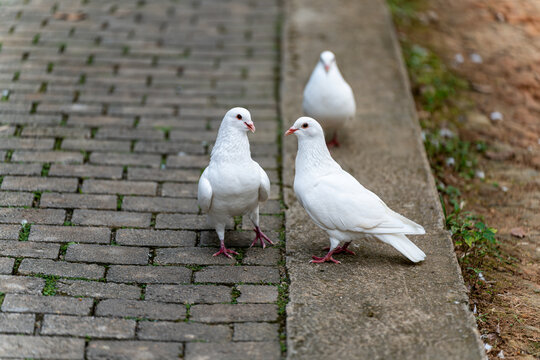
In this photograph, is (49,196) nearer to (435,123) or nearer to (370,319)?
(370,319)

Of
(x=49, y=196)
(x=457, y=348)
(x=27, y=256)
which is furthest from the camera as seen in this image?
(x=49, y=196)

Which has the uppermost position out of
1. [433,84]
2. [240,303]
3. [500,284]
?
[240,303]

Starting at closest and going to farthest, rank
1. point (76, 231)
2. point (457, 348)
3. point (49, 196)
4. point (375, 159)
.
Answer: point (457, 348) < point (76, 231) < point (49, 196) < point (375, 159)

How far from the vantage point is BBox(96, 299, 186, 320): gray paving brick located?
10.2 ft

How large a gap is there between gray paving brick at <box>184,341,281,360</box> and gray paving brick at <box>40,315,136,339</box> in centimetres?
31

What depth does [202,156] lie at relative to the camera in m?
4.71

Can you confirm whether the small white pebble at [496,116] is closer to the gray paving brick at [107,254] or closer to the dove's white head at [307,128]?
the dove's white head at [307,128]

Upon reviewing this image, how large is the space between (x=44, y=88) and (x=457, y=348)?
156 inches

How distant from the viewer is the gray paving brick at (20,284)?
10.6 ft

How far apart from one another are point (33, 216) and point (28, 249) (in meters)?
0.36

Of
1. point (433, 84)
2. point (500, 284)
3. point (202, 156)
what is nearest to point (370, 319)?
point (500, 284)

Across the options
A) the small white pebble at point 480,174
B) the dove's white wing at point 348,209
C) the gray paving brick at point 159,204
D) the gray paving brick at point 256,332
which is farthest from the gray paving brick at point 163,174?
the small white pebble at point 480,174

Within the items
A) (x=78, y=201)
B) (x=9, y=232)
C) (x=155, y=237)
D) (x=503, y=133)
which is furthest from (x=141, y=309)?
(x=503, y=133)

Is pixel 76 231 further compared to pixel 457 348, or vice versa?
pixel 76 231
